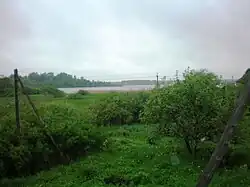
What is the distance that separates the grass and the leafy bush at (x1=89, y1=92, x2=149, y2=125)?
413 inches

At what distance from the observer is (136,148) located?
15836mm

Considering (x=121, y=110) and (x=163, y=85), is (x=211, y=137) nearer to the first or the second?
(x=163, y=85)

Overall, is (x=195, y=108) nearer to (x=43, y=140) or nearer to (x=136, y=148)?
(x=136, y=148)

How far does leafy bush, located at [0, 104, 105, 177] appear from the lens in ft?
39.0

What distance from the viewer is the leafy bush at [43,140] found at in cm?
1189

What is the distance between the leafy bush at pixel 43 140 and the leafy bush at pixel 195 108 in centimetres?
328

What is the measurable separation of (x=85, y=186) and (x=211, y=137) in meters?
5.72

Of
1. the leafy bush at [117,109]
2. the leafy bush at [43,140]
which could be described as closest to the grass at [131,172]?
the leafy bush at [43,140]

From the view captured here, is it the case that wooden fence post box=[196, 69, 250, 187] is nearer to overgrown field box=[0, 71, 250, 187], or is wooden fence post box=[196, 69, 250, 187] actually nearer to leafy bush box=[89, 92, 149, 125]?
overgrown field box=[0, 71, 250, 187]

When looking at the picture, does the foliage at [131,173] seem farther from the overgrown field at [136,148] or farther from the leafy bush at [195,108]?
the leafy bush at [195,108]

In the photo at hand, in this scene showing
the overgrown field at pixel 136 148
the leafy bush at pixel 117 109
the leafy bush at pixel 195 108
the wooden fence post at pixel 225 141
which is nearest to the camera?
the wooden fence post at pixel 225 141

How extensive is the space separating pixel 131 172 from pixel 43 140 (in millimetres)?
3746

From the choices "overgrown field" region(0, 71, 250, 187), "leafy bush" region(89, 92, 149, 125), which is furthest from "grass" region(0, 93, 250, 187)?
"leafy bush" region(89, 92, 149, 125)

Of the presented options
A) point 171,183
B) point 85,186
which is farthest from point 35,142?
point 171,183
